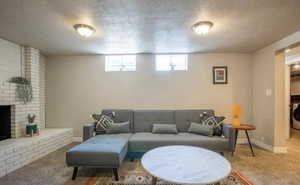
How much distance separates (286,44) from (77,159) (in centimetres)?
418

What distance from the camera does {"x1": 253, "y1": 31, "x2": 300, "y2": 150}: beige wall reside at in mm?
3229

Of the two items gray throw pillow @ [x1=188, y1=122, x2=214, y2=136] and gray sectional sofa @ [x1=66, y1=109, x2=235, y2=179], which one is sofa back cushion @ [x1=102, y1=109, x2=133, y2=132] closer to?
gray sectional sofa @ [x1=66, y1=109, x2=235, y2=179]

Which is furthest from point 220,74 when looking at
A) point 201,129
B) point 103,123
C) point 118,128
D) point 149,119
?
point 103,123

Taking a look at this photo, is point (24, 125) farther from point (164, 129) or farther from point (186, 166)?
point (186, 166)

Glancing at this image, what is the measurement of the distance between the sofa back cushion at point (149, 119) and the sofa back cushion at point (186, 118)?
14cm

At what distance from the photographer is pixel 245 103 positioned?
394 centimetres

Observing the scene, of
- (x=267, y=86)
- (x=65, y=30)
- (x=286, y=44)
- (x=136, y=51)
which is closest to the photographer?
(x=65, y=30)

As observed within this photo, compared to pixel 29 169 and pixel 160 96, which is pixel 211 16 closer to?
pixel 160 96

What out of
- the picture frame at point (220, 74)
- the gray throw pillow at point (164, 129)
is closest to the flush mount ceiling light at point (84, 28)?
the gray throw pillow at point (164, 129)

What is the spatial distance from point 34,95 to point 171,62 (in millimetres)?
3431

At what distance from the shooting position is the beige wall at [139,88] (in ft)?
12.9

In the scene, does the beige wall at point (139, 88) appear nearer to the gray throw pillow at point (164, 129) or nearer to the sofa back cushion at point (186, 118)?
the sofa back cushion at point (186, 118)

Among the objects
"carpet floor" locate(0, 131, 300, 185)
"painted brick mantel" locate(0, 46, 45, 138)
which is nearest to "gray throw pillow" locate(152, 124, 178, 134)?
"carpet floor" locate(0, 131, 300, 185)

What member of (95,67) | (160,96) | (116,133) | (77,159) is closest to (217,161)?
(77,159)
